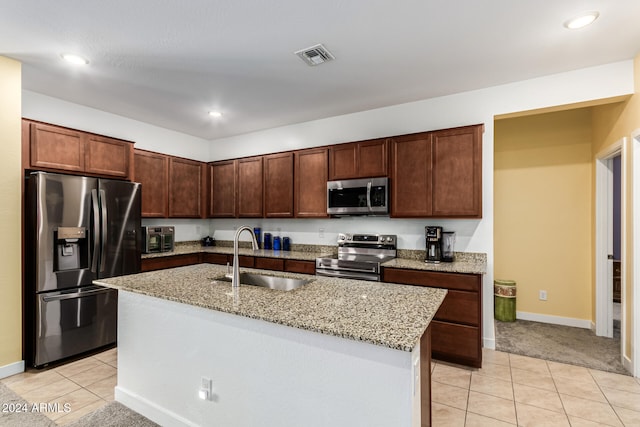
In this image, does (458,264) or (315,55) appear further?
(458,264)

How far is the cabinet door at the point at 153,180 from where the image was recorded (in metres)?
4.17

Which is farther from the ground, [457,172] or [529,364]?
[457,172]

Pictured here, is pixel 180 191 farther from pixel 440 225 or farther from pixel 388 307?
pixel 388 307

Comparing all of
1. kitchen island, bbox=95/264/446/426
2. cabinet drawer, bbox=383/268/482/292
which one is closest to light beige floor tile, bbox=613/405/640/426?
cabinet drawer, bbox=383/268/482/292

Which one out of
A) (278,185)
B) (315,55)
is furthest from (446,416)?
(278,185)

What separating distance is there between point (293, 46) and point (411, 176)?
1.80 metres

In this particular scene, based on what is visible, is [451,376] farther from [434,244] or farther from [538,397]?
[434,244]

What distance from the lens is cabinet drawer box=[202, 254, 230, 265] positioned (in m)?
4.45

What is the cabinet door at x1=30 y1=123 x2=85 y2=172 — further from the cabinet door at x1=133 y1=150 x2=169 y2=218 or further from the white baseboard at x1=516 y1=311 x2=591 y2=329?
the white baseboard at x1=516 y1=311 x2=591 y2=329

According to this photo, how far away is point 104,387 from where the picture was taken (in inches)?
102

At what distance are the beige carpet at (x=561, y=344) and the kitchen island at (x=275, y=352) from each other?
215 cm

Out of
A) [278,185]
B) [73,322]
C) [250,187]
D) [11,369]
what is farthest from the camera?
[250,187]

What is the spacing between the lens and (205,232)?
5.48 meters

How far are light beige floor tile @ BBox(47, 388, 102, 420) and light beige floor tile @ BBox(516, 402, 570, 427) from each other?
312cm
